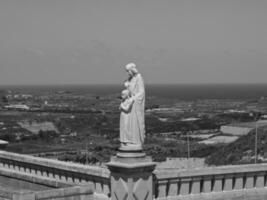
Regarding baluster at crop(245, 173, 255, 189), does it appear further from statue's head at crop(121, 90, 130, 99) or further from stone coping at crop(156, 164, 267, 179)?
statue's head at crop(121, 90, 130, 99)

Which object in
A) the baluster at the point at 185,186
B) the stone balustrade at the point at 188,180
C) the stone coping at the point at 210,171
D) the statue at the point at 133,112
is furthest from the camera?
the baluster at the point at 185,186

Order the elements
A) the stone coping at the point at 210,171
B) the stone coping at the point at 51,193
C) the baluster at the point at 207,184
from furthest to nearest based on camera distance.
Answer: the baluster at the point at 207,184
the stone coping at the point at 210,171
the stone coping at the point at 51,193

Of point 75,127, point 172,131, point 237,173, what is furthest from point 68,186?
point 75,127

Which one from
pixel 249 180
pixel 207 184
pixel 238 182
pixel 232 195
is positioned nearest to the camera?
pixel 207 184

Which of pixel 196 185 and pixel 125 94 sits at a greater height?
pixel 125 94

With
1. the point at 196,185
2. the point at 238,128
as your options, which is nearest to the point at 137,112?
the point at 196,185

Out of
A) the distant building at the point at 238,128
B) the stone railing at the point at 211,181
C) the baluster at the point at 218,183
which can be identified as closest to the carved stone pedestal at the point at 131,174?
the stone railing at the point at 211,181

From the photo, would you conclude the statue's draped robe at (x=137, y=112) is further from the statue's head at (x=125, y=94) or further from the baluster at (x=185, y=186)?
the baluster at (x=185, y=186)

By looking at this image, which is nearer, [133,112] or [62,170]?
[133,112]

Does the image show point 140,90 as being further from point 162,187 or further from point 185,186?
point 185,186
